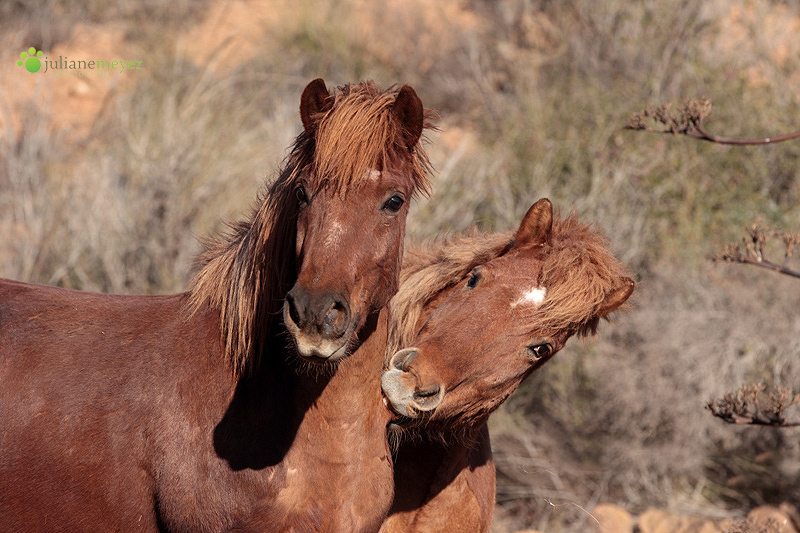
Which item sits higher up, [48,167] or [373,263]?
[373,263]

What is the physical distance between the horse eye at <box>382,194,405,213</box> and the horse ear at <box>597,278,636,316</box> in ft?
3.72

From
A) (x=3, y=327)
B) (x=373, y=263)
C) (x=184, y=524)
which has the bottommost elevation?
(x=184, y=524)

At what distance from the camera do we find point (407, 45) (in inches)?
516

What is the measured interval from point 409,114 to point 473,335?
0.97 metres

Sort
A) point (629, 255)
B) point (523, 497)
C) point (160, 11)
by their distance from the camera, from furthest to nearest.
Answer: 1. point (160, 11)
2. point (629, 255)
3. point (523, 497)

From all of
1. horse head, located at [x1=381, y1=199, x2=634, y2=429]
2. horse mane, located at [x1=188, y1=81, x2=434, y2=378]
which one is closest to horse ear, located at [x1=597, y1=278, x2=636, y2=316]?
horse head, located at [x1=381, y1=199, x2=634, y2=429]

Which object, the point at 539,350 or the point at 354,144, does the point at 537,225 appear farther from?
the point at 354,144

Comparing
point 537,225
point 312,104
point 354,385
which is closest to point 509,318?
point 537,225

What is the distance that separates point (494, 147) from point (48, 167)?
548 cm

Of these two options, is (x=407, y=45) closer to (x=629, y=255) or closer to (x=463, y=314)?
(x=629, y=255)

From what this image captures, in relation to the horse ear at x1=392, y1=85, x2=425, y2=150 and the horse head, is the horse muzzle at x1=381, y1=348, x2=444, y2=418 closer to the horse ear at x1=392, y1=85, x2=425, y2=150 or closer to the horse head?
the horse head

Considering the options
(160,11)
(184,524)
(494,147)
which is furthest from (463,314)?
(160,11)

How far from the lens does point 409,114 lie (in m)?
2.82

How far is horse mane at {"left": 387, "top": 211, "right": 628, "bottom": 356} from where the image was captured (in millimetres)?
3283
